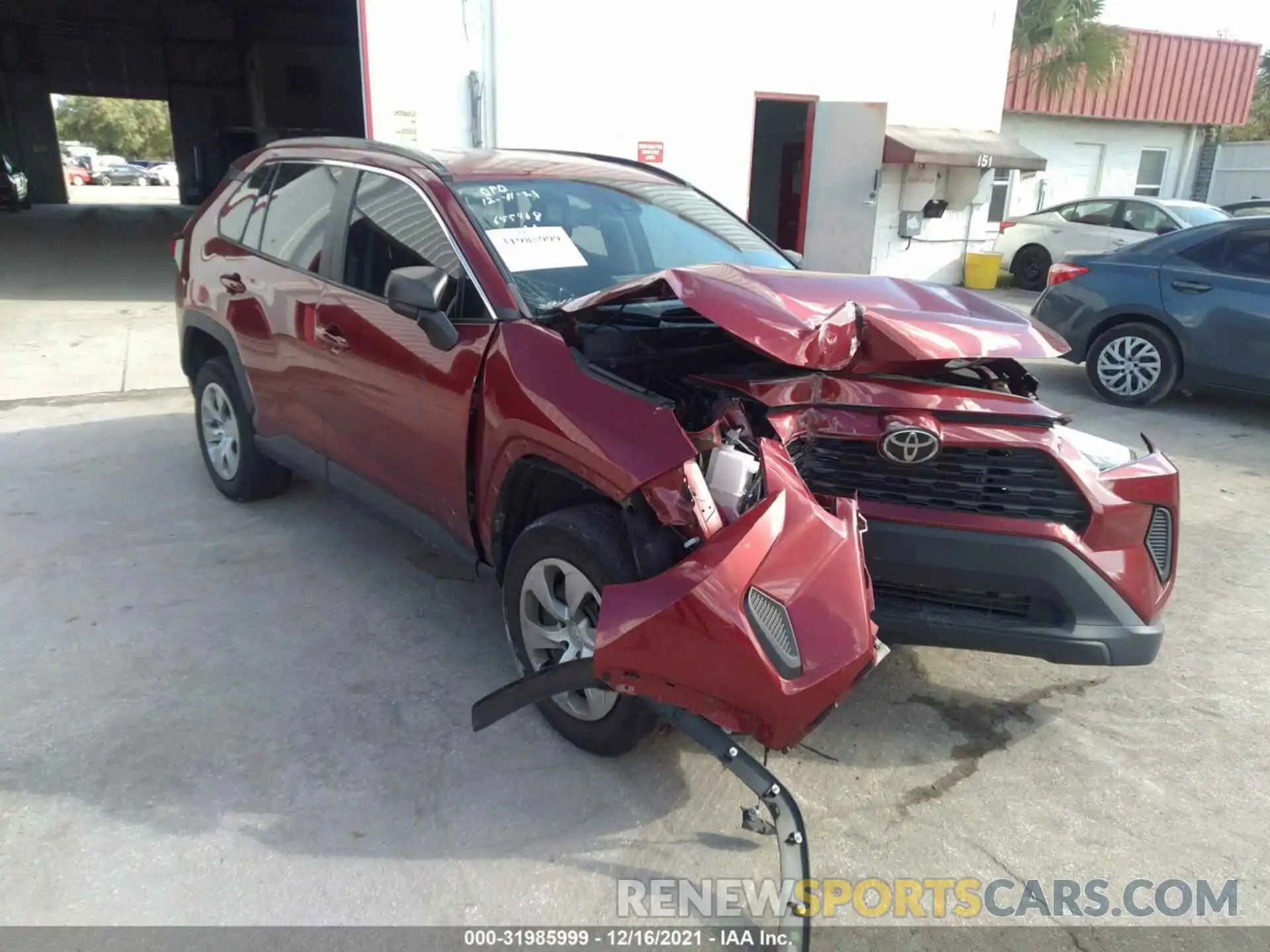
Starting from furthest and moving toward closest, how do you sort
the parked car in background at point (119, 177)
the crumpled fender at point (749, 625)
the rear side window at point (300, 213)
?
1. the parked car in background at point (119, 177)
2. the rear side window at point (300, 213)
3. the crumpled fender at point (749, 625)

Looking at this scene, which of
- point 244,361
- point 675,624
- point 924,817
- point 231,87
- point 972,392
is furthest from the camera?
point 231,87

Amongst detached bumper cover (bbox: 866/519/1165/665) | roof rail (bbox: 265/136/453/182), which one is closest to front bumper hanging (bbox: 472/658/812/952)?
detached bumper cover (bbox: 866/519/1165/665)

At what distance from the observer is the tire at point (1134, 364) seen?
7211mm

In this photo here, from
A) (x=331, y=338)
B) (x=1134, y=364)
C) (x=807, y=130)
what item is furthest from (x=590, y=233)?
(x=807, y=130)

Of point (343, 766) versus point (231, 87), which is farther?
point (231, 87)

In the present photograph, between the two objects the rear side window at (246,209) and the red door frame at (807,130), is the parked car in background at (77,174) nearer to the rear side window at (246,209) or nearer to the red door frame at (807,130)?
the red door frame at (807,130)

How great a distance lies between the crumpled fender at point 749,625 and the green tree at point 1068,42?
61.0ft

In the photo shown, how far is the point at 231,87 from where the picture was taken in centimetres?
3062

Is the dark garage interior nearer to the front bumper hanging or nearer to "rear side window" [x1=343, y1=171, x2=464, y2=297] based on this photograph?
"rear side window" [x1=343, y1=171, x2=464, y2=297]

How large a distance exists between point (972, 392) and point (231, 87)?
1321 inches

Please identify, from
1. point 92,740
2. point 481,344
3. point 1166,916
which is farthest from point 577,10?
point 1166,916

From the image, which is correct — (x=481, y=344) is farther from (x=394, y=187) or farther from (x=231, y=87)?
(x=231, y=87)

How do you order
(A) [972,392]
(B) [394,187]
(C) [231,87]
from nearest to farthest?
(A) [972,392], (B) [394,187], (C) [231,87]

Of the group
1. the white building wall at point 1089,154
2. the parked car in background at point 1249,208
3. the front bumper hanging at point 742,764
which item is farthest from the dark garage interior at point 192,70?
the front bumper hanging at point 742,764
